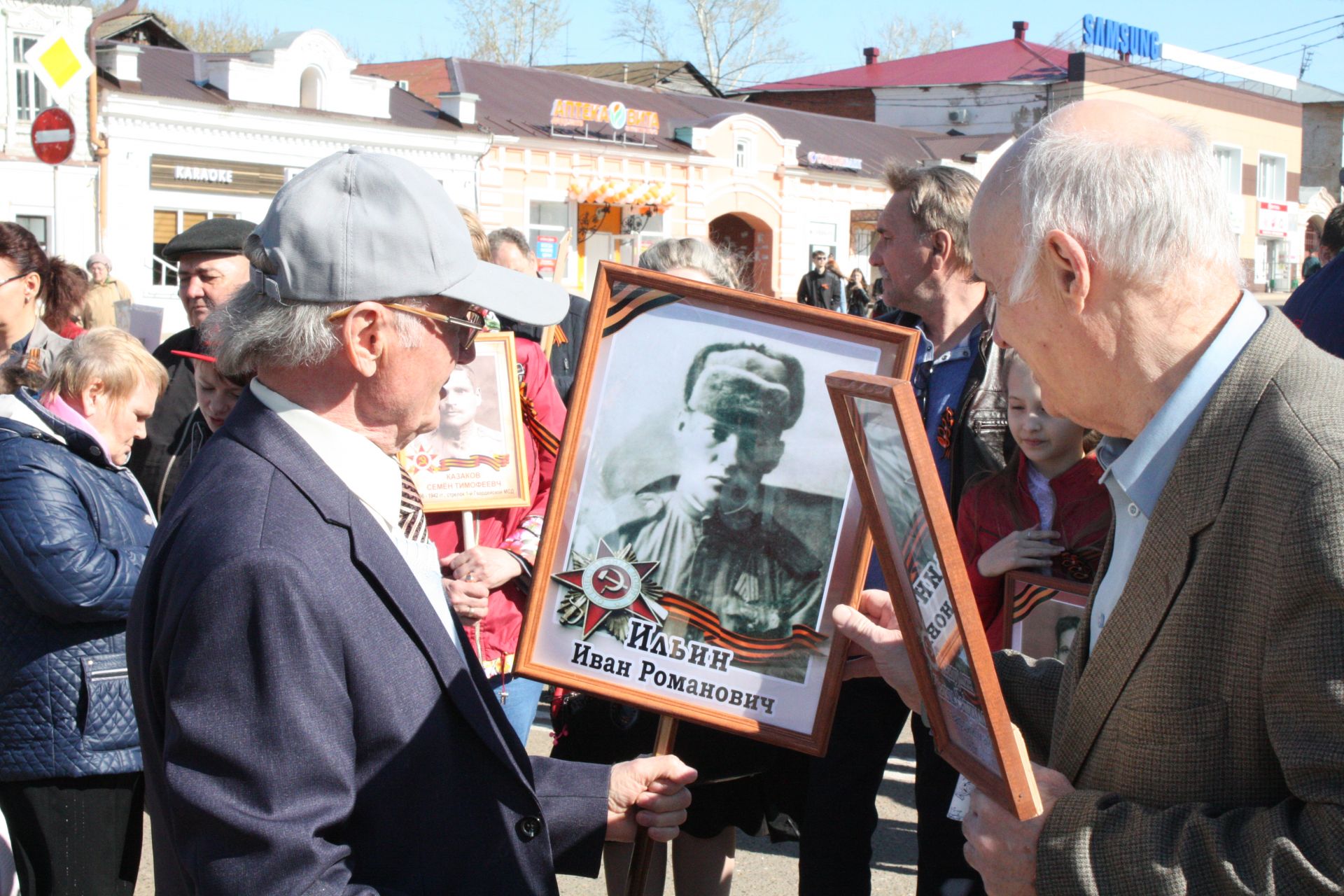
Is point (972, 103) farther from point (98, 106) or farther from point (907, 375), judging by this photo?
point (907, 375)

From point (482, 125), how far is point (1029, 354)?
26.8 meters

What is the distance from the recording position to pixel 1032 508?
10.4ft

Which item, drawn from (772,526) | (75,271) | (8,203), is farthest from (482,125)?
(772,526)

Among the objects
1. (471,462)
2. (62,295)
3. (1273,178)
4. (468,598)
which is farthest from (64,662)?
(1273,178)

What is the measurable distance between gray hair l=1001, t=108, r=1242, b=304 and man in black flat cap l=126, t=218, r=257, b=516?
275 cm

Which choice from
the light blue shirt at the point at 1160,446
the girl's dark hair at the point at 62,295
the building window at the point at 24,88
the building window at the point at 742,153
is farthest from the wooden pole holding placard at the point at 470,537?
the building window at the point at 742,153

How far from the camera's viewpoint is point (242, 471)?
1684mm

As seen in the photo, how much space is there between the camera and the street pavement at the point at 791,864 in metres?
4.11

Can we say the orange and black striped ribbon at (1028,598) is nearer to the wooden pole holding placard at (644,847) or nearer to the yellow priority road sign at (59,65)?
the wooden pole holding placard at (644,847)

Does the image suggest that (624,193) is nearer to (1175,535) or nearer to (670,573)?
(670,573)

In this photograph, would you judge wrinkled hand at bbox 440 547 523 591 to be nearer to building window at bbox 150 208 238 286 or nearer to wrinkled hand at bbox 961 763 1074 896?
wrinkled hand at bbox 961 763 1074 896

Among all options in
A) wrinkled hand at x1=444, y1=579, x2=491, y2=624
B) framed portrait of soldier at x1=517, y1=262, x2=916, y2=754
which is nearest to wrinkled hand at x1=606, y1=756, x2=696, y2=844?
framed portrait of soldier at x1=517, y1=262, x2=916, y2=754

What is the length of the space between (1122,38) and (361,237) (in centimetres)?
4757

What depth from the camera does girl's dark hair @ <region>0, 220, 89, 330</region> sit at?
14.6 ft
